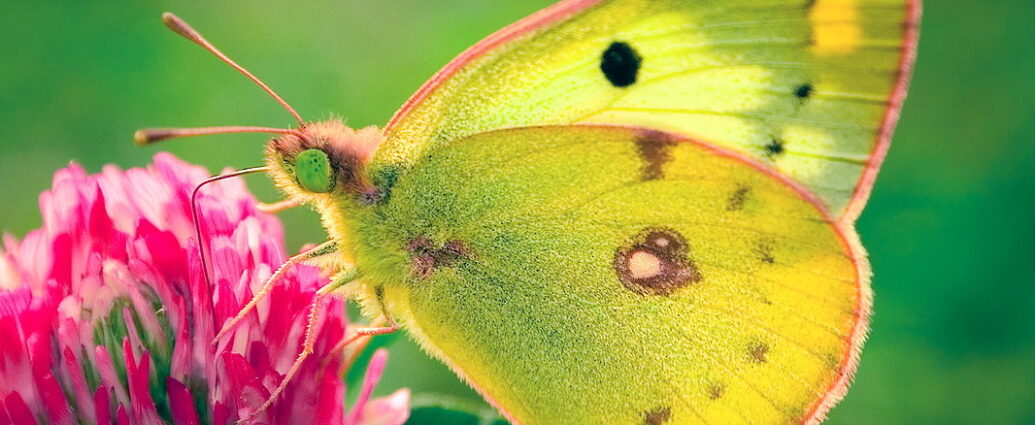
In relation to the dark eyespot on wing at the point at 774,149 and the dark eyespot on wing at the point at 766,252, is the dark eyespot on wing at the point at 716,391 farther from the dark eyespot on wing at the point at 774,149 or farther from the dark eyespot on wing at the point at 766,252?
the dark eyespot on wing at the point at 774,149

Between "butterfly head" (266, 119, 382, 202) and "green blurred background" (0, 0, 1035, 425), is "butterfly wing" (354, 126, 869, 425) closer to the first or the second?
"butterfly head" (266, 119, 382, 202)

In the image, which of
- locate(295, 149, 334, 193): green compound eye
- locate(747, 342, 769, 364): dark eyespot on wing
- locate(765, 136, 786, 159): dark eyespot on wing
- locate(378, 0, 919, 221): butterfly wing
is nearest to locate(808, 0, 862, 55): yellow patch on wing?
locate(378, 0, 919, 221): butterfly wing

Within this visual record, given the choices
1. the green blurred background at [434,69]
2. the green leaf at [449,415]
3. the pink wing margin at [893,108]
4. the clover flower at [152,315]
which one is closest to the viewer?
the clover flower at [152,315]

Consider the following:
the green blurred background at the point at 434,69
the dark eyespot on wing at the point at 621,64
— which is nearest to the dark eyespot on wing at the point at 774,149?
the dark eyespot on wing at the point at 621,64

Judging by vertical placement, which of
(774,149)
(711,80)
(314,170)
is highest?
(314,170)

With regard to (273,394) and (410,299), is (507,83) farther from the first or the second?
(273,394)

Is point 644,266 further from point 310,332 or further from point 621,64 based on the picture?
point 310,332

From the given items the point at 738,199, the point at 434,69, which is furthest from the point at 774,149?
the point at 434,69
